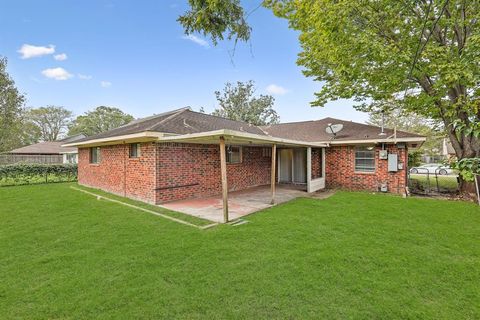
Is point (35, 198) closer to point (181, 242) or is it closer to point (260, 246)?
point (181, 242)

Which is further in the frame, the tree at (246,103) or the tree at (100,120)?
the tree at (100,120)

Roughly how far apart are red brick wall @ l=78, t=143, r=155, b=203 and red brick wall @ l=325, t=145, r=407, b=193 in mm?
8490

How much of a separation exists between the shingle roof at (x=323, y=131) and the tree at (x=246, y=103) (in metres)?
17.2

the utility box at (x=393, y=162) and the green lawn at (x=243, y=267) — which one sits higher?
the utility box at (x=393, y=162)

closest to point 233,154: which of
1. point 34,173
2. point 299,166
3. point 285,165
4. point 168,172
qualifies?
point 168,172

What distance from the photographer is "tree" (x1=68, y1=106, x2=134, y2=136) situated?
124ft

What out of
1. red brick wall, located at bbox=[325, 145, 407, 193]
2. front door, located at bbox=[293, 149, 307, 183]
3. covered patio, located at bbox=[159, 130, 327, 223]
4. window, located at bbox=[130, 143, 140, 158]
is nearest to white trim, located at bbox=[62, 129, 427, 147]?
covered patio, located at bbox=[159, 130, 327, 223]

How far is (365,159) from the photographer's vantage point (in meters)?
10.6

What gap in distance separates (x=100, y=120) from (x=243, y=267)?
4323 centimetres

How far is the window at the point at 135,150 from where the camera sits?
830 cm

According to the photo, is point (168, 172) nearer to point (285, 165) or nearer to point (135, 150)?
point (135, 150)

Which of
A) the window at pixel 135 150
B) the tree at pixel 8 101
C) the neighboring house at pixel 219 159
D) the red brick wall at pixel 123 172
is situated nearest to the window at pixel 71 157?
the tree at pixel 8 101

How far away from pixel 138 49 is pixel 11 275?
38.7 ft

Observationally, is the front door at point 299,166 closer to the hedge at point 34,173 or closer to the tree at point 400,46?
the tree at point 400,46
